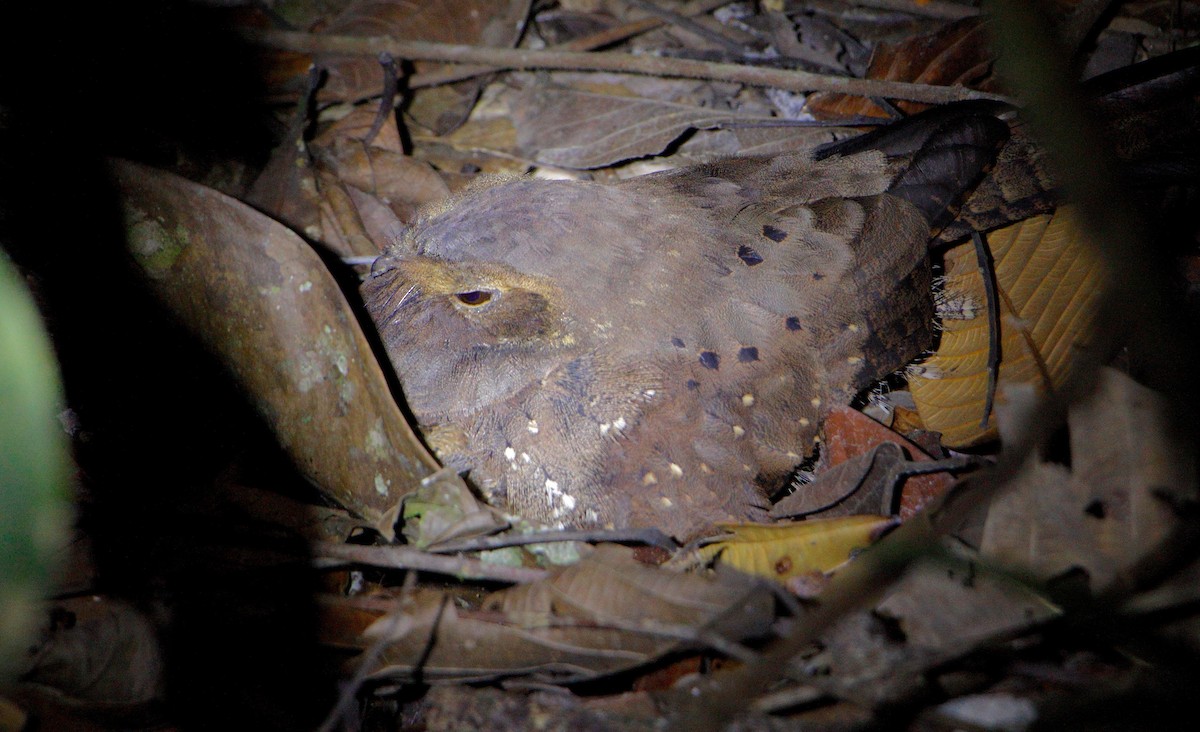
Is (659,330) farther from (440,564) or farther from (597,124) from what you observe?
(597,124)

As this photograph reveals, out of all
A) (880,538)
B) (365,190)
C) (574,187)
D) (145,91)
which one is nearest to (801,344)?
(880,538)

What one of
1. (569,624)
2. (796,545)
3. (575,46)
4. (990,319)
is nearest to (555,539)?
(569,624)

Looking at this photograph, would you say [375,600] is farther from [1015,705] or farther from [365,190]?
[365,190]

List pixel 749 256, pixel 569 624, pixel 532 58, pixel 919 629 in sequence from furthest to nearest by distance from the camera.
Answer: pixel 532 58
pixel 749 256
pixel 569 624
pixel 919 629

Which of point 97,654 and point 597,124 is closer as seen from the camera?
point 97,654

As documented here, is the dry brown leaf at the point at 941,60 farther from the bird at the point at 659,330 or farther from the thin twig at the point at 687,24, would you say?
the bird at the point at 659,330

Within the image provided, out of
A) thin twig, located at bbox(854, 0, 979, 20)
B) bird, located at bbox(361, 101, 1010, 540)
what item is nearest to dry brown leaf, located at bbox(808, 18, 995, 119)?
thin twig, located at bbox(854, 0, 979, 20)
